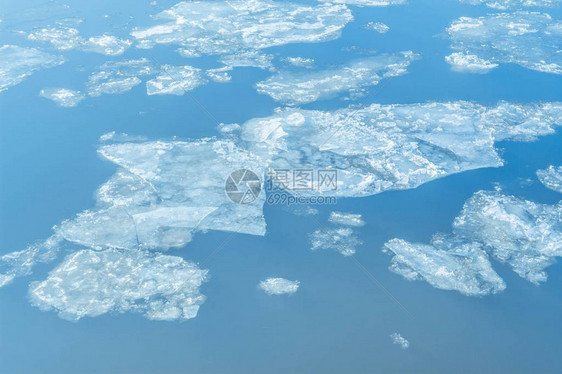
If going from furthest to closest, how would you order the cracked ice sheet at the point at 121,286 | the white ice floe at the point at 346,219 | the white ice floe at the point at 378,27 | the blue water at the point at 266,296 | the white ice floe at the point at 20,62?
the white ice floe at the point at 378,27
the white ice floe at the point at 20,62
the white ice floe at the point at 346,219
the cracked ice sheet at the point at 121,286
the blue water at the point at 266,296

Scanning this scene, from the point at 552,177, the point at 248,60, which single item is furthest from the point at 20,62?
the point at 552,177

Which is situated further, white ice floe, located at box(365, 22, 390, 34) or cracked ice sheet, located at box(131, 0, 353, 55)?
white ice floe, located at box(365, 22, 390, 34)

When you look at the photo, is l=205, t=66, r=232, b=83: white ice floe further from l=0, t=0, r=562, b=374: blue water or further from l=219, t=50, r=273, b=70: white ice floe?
l=0, t=0, r=562, b=374: blue water

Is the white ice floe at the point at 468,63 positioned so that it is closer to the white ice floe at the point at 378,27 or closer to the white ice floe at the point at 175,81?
the white ice floe at the point at 378,27

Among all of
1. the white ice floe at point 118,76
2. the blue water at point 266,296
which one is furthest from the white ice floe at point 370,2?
the white ice floe at point 118,76

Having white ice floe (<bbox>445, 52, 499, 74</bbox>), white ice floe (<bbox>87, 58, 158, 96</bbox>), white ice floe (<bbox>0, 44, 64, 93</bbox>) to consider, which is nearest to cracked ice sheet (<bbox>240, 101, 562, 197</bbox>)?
white ice floe (<bbox>445, 52, 499, 74</bbox>)

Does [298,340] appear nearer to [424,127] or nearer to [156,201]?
[156,201]
